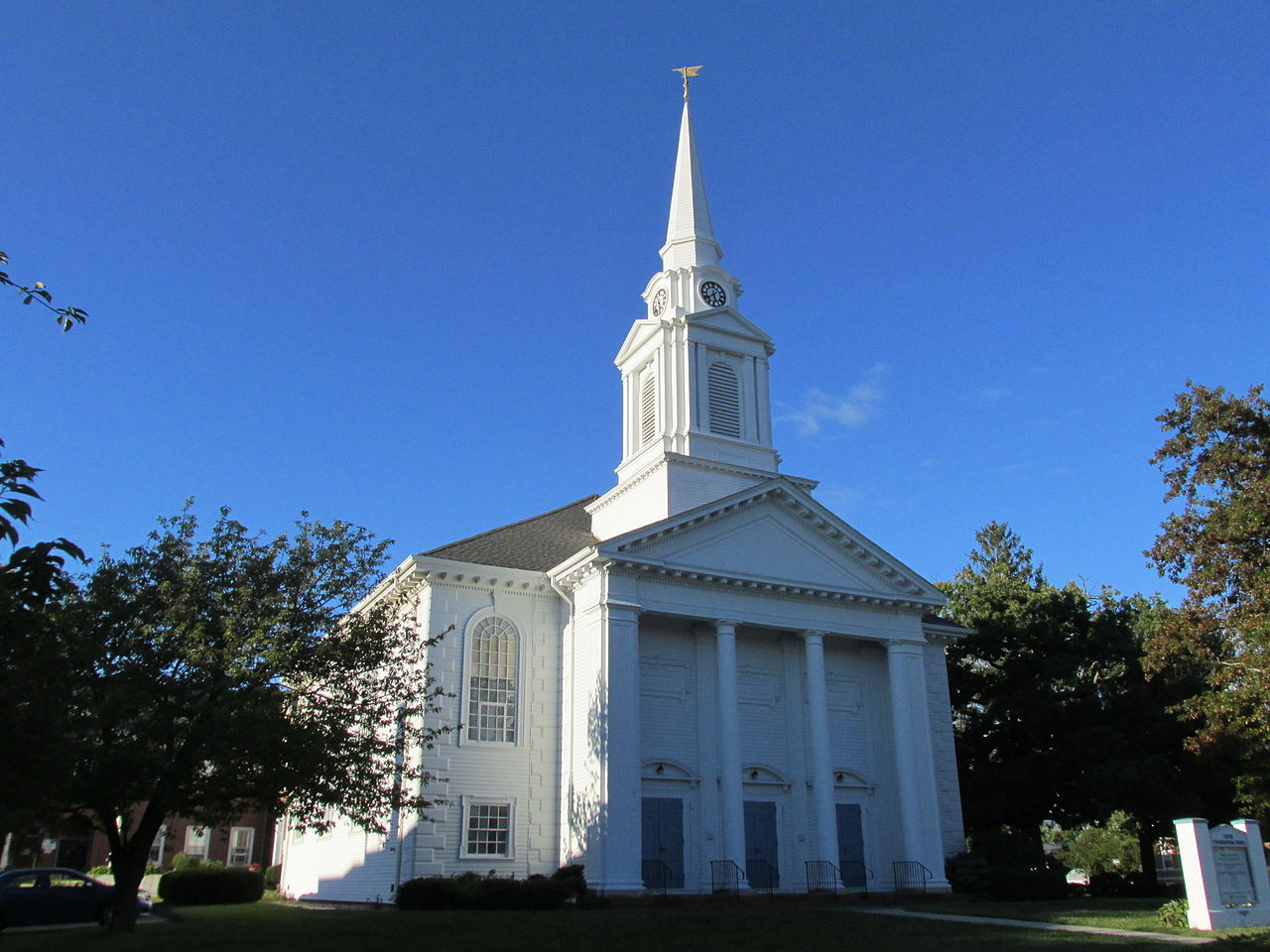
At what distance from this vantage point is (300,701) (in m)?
20.0

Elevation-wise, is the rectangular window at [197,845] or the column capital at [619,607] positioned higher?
the column capital at [619,607]

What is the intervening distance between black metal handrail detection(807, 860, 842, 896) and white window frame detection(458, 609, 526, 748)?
869 centimetres

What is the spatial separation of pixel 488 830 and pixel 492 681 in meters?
3.86

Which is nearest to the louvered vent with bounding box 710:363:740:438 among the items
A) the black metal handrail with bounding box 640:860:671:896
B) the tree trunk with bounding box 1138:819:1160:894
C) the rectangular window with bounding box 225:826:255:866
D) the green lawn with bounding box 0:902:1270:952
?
the black metal handrail with bounding box 640:860:671:896

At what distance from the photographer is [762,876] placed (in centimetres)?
2856

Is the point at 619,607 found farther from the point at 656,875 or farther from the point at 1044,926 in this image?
the point at 1044,926

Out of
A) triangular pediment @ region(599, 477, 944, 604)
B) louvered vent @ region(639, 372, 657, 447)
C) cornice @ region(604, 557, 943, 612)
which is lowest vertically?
cornice @ region(604, 557, 943, 612)

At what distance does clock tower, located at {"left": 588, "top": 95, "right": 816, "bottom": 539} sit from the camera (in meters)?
33.3

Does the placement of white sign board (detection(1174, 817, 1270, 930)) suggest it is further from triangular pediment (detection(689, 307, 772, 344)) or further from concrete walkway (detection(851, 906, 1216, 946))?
triangular pediment (detection(689, 307, 772, 344))

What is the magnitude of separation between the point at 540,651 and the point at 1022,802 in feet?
62.2

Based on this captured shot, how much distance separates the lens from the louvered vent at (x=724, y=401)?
115 feet

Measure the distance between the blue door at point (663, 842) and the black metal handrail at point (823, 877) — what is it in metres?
3.75

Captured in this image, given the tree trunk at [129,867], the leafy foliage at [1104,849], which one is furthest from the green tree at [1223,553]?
the leafy foliage at [1104,849]

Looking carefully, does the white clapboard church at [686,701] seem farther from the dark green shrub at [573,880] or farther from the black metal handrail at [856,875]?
the dark green shrub at [573,880]
